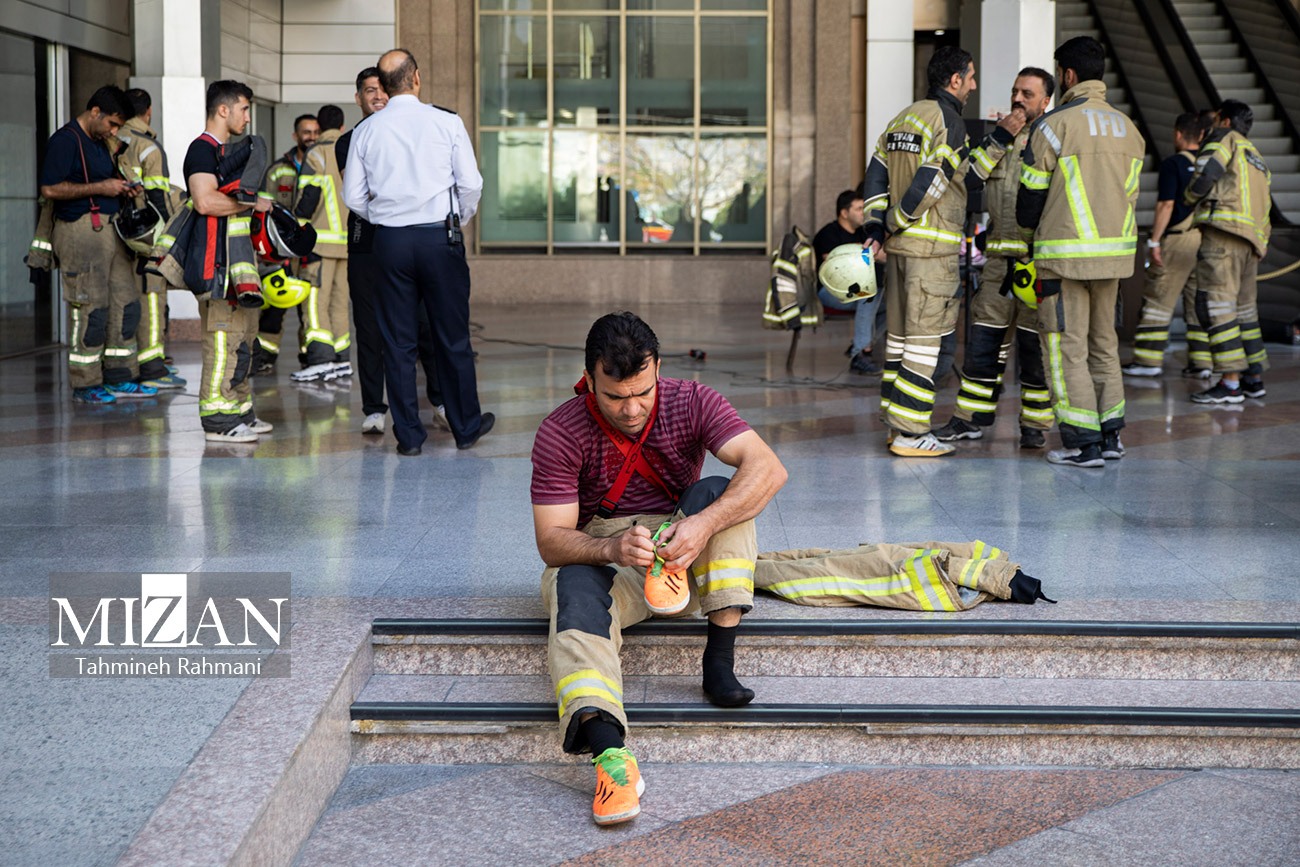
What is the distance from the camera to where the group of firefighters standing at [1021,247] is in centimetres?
713

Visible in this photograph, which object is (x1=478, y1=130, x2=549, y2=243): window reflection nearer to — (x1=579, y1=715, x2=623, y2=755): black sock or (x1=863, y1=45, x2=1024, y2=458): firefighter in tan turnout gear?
(x1=863, y1=45, x2=1024, y2=458): firefighter in tan turnout gear

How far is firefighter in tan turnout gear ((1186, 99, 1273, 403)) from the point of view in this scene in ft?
32.2

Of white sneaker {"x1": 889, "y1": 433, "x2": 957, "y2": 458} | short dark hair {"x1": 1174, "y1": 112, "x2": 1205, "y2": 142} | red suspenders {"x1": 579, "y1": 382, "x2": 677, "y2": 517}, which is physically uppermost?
short dark hair {"x1": 1174, "y1": 112, "x2": 1205, "y2": 142}

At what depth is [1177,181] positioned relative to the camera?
1017 centimetres

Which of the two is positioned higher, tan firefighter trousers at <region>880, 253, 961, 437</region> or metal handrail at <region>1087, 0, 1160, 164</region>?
metal handrail at <region>1087, 0, 1160, 164</region>

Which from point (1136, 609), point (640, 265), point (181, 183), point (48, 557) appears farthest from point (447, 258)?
point (640, 265)

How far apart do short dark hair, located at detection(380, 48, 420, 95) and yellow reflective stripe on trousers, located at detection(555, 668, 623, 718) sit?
14.3 ft

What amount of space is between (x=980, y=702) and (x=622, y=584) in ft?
3.54

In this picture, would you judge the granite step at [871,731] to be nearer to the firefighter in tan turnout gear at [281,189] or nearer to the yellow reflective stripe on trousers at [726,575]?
the yellow reflective stripe on trousers at [726,575]

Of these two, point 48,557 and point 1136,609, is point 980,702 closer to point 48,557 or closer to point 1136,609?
point 1136,609

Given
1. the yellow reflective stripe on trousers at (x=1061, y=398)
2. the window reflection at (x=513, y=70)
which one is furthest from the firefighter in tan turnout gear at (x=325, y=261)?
the window reflection at (x=513, y=70)

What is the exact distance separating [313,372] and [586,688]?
743 cm

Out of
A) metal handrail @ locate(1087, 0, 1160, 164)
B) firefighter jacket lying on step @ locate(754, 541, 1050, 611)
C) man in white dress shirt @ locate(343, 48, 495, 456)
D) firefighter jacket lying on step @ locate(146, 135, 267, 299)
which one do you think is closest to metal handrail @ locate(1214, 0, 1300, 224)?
metal handrail @ locate(1087, 0, 1160, 164)

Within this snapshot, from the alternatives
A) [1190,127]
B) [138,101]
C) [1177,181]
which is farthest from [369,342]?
[1190,127]
